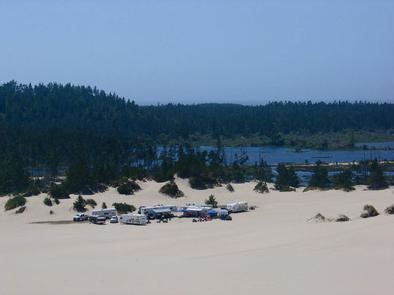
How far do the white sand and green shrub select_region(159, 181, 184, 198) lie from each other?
385 inches

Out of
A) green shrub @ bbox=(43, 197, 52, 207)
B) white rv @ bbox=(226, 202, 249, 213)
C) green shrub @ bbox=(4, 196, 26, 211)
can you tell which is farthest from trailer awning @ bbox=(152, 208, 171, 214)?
green shrub @ bbox=(4, 196, 26, 211)

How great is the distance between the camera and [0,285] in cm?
2066

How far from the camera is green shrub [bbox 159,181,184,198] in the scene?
48406 millimetres

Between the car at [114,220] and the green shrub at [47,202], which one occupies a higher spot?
the green shrub at [47,202]

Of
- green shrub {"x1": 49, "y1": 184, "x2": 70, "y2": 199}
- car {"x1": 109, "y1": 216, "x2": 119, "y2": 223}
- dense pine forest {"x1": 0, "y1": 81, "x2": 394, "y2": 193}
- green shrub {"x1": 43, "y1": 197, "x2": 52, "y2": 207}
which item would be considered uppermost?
dense pine forest {"x1": 0, "y1": 81, "x2": 394, "y2": 193}

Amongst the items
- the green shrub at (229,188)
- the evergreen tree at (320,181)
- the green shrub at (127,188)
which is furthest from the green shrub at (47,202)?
the evergreen tree at (320,181)

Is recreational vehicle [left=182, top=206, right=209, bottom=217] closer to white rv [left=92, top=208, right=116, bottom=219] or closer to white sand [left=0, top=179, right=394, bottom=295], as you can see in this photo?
white sand [left=0, top=179, right=394, bottom=295]

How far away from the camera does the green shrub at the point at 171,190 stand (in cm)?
4841

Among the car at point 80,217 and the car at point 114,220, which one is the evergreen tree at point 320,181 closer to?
the car at point 114,220

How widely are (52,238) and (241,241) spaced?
9206mm

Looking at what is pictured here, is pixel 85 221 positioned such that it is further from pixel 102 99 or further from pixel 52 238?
pixel 102 99

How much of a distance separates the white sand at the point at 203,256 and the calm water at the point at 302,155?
57492mm

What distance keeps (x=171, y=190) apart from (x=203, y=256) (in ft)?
77.5

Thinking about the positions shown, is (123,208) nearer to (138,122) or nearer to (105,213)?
(105,213)
